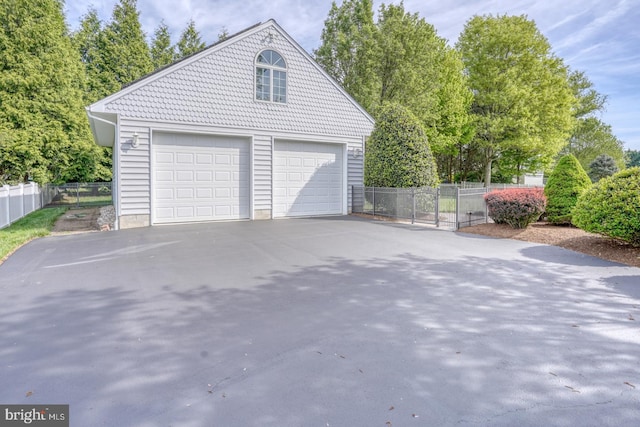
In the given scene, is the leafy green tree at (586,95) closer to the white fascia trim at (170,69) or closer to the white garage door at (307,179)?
the white garage door at (307,179)

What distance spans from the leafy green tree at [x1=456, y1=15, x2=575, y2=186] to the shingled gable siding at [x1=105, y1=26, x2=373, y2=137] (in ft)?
39.7

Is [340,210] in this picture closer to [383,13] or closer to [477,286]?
[477,286]

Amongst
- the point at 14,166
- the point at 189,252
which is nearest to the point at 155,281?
the point at 189,252

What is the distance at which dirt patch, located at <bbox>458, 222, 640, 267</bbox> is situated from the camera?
600 centimetres

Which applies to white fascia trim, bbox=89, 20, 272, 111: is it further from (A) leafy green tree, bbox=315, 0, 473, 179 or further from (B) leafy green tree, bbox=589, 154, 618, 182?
(B) leafy green tree, bbox=589, 154, 618, 182

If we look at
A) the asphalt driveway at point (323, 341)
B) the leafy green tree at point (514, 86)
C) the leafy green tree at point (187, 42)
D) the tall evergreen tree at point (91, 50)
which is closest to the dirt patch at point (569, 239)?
the asphalt driveway at point (323, 341)

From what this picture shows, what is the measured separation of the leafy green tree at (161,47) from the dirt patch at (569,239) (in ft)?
83.9

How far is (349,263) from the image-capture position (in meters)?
5.62

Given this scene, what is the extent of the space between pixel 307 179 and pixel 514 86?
1509 centimetres

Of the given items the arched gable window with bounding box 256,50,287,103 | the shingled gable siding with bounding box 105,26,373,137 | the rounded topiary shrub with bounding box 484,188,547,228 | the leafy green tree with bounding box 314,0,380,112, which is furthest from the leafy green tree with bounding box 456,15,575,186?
the arched gable window with bounding box 256,50,287,103

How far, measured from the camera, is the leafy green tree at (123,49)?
904 inches

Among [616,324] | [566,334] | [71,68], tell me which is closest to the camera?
[566,334]

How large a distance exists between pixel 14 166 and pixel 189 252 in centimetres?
1477

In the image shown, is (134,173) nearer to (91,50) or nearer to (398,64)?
(398,64)
